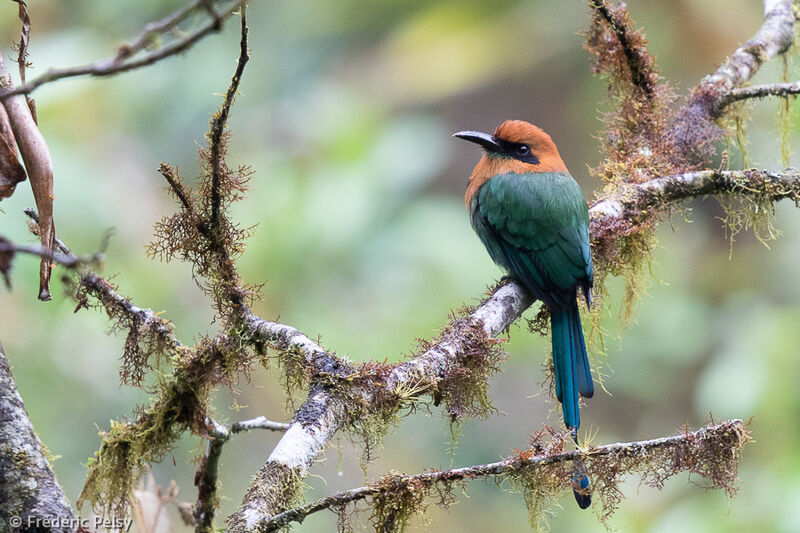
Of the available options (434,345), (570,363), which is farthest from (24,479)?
(570,363)

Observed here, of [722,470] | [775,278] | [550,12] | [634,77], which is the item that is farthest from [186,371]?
[550,12]

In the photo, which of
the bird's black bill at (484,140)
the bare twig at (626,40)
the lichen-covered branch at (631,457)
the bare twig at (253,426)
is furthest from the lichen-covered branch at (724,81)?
the bare twig at (253,426)

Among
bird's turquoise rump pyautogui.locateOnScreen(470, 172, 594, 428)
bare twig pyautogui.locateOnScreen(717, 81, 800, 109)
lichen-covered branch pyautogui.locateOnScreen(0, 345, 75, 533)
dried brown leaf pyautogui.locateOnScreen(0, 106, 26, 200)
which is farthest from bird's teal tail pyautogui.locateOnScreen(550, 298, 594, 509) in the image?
dried brown leaf pyautogui.locateOnScreen(0, 106, 26, 200)

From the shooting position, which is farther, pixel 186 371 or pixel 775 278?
pixel 775 278

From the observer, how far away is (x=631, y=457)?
1.71 metres

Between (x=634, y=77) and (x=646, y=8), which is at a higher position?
(x=646, y=8)

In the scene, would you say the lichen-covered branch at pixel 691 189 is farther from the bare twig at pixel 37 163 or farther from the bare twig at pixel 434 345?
the bare twig at pixel 37 163

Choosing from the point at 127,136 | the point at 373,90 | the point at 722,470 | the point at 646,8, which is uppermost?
the point at 646,8

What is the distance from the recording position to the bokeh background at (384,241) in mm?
4117

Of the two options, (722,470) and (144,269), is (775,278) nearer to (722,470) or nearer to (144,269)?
(722,470)

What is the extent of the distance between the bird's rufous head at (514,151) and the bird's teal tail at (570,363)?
0.72 meters

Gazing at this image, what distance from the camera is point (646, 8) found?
5934mm

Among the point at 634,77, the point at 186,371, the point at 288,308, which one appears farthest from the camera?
the point at 288,308

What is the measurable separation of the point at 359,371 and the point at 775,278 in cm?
386
